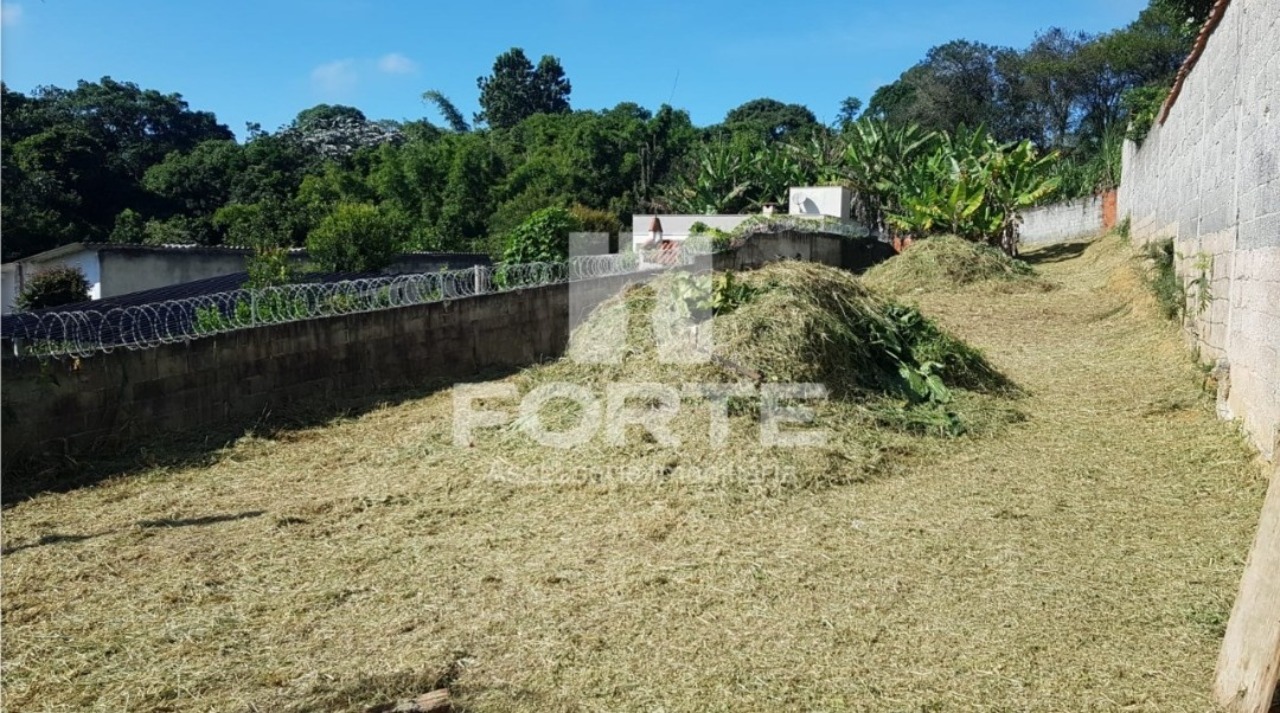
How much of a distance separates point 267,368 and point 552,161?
86.6 ft

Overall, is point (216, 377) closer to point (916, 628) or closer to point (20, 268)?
point (916, 628)

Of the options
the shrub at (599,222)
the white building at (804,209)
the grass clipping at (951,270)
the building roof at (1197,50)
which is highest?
the building roof at (1197,50)

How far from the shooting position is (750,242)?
15.2 metres

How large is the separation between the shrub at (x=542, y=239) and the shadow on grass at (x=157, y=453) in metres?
5.03

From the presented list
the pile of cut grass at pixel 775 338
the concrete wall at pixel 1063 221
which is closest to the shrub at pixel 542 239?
the pile of cut grass at pixel 775 338

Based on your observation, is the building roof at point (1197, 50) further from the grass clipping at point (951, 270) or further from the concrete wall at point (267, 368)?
the concrete wall at point (267, 368)

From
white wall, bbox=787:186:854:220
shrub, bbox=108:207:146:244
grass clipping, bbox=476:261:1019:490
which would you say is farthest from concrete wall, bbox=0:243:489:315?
shrub, bbox=108:207:146:244

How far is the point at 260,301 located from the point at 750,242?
9110 mm

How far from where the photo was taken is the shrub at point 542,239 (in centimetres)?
1266

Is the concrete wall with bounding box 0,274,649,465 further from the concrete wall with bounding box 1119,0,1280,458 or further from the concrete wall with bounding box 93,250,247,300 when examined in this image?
the concrete wall with bounding box 93,250,247,300

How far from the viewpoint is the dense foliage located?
22.4m

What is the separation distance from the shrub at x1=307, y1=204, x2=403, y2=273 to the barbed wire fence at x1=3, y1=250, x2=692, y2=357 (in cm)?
574

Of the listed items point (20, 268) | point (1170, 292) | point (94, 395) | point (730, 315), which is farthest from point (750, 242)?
point (20, 268)

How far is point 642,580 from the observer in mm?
4172
